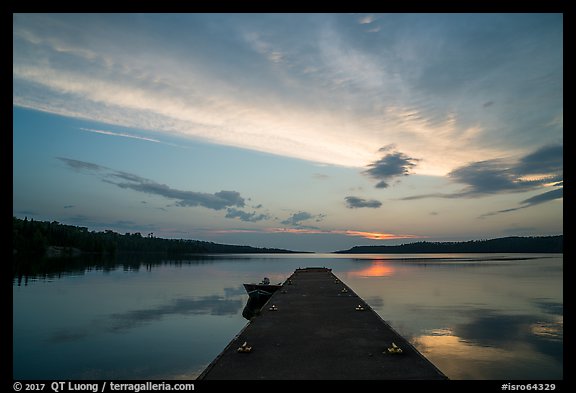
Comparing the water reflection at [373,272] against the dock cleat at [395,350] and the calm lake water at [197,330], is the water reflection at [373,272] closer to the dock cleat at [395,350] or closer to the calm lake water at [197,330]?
the calm lake water at [197,330]

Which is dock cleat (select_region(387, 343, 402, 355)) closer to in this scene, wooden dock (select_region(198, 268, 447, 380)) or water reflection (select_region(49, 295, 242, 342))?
wooden dock (select_region(198, 268, 447, 380))

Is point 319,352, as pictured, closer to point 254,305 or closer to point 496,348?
point 496,348

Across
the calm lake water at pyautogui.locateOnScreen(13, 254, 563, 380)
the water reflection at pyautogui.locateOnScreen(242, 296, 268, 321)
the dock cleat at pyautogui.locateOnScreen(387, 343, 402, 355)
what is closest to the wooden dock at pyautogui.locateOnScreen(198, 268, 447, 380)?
the dock cleat at pyautogui.locateOnScreen(387, 343, 402, 355)

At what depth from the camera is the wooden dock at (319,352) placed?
9.34m

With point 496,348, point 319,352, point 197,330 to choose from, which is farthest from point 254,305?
point 319,352

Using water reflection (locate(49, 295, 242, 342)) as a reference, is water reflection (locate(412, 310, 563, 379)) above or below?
above

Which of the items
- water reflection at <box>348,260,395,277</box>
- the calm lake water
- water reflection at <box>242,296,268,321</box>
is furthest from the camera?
water reflection at <box>348,260,395,277</box>

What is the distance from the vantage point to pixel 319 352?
11.4 meters

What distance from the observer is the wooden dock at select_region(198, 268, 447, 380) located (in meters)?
9.34

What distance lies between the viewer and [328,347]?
12.0 metres

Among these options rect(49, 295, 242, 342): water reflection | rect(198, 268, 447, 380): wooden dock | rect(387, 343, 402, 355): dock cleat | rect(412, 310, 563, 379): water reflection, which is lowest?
rect(49, 295, 242, 342): water reflection

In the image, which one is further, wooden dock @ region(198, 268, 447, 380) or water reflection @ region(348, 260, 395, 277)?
water reflection @ region(348, 260, 395, 277)
